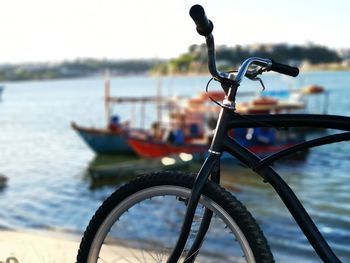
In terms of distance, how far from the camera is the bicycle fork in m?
1.64

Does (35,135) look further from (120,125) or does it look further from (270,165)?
(270,165)

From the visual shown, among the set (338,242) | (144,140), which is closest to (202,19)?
(338,242)

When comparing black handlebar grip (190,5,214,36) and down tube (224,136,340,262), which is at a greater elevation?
black handlebar grip (190,5,214,36)

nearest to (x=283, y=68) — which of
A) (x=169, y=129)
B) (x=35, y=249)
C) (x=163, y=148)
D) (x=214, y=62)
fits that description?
(x=214, y=62)

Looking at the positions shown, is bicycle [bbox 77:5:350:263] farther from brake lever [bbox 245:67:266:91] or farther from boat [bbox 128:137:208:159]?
boat [bbox 128:137:208:159]

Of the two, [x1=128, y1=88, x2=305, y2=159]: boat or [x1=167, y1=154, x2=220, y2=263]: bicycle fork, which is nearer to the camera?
[x1=167, y1=154, x2=220, y2=263]: bicycle fork

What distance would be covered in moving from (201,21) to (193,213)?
21.9 inches

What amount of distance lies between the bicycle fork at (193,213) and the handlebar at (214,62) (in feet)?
0.78

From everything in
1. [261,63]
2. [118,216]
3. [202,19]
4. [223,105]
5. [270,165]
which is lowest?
[118,216]

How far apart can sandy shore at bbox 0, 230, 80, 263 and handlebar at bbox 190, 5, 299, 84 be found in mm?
1801

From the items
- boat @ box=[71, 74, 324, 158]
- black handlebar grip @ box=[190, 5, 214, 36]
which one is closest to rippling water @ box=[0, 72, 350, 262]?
boat @ box=[71, 74, 324, 158]

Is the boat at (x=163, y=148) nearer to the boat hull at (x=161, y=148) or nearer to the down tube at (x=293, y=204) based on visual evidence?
the boat hull at (x=161, y=148)

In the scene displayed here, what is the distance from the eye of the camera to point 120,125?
23.4 m

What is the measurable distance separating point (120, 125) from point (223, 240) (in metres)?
15.8
